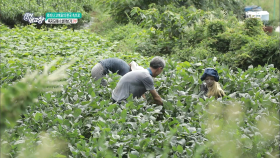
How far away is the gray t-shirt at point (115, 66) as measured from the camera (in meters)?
7.16

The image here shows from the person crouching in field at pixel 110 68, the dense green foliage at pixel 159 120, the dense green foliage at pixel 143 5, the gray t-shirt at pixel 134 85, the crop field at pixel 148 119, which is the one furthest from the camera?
the dense green foliage at pixel 143 5

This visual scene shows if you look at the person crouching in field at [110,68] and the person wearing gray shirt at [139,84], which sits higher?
the person wearing gray shirt at [139,84]

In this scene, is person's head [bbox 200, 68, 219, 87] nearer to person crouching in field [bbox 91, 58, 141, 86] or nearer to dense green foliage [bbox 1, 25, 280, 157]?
dense green foliage [bbox 1, 25, 280, 157]

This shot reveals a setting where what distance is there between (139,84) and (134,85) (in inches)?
3.4

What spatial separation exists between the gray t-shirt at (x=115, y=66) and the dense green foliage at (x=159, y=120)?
0.33 m

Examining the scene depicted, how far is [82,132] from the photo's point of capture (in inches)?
192

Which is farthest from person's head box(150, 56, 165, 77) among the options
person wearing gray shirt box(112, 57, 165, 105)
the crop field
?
the crop field

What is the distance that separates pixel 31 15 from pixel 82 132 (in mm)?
12689

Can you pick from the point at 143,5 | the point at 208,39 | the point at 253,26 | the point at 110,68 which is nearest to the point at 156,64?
the point at 110,68

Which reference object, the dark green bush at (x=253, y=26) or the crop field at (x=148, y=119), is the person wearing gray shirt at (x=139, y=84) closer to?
the crop field at (x=148, y=119)

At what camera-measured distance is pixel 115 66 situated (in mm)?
7254

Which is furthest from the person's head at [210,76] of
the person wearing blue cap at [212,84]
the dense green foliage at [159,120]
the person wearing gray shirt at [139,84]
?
the person wearing gray shirt at [139,84]

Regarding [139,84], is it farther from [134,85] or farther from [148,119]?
[148,119]

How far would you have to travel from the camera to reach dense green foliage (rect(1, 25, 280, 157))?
3.94m
